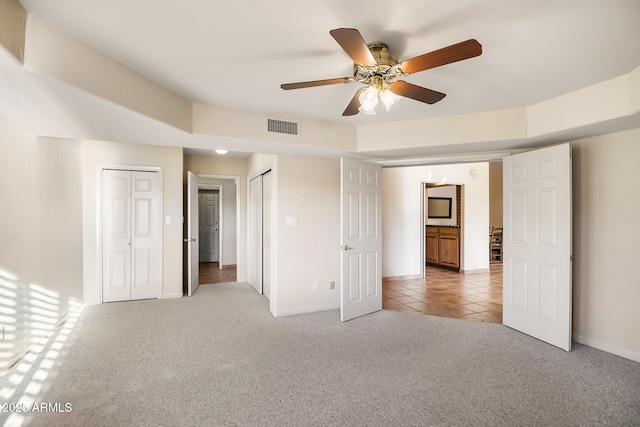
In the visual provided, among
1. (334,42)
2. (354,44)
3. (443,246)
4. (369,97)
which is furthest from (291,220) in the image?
(443,246)

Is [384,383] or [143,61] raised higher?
[143,61]

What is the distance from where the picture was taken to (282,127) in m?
3.42

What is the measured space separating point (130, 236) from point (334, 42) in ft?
14.0

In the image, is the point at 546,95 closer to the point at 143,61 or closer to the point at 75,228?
the point at 143,61

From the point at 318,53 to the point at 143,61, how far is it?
4.09ft

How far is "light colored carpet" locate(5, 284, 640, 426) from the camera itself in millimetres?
2037

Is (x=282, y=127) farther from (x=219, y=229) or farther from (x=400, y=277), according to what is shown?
(x=219, y=229)

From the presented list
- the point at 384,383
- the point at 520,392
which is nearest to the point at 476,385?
the point at 520,392

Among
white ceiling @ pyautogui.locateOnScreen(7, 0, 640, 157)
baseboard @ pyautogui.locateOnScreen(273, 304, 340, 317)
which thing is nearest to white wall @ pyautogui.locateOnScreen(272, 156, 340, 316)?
baseboard @ pyautogui.locateOnScreen(273, 304, 340, 317)

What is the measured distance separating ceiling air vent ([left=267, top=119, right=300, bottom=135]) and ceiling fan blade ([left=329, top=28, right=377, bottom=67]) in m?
1.77

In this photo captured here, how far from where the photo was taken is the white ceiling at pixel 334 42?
1.61 m

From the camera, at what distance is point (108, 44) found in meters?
1.96

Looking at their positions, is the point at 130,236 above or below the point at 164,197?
below

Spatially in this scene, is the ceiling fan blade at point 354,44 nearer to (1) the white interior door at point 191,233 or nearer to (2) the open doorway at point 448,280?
(2) the open doorway at point 448,280
